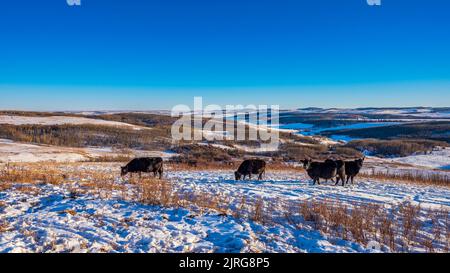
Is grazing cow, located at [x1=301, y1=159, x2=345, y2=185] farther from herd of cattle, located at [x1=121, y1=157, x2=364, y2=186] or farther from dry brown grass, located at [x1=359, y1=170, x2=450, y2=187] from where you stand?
dry brown grass, located at [x1=359, y1=170, x2=450, y2=187]

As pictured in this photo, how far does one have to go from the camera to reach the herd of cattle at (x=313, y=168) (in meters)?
18.4

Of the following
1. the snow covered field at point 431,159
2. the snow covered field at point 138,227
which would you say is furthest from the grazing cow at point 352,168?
the snow covered field at point 431,159

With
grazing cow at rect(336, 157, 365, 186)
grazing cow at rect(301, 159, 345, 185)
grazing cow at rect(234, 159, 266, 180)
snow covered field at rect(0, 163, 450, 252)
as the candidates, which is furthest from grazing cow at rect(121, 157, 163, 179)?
grazing cow at rect(336, 157, 365, 186)

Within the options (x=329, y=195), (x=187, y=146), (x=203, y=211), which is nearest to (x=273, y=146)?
(x=187, y=146)

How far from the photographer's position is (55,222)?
852cm

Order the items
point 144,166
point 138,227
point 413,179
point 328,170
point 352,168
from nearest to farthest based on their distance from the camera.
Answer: point 138,227 → point 328,170 → point 352,168 → point 144,166 → point 413,179

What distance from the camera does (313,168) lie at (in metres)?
18.6

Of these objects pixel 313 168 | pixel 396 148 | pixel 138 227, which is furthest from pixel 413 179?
pixel 396 148

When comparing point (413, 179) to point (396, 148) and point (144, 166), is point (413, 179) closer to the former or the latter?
point (144, 166)

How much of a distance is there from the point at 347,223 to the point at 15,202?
9541 mm

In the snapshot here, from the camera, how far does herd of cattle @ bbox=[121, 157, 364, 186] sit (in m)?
18.4
